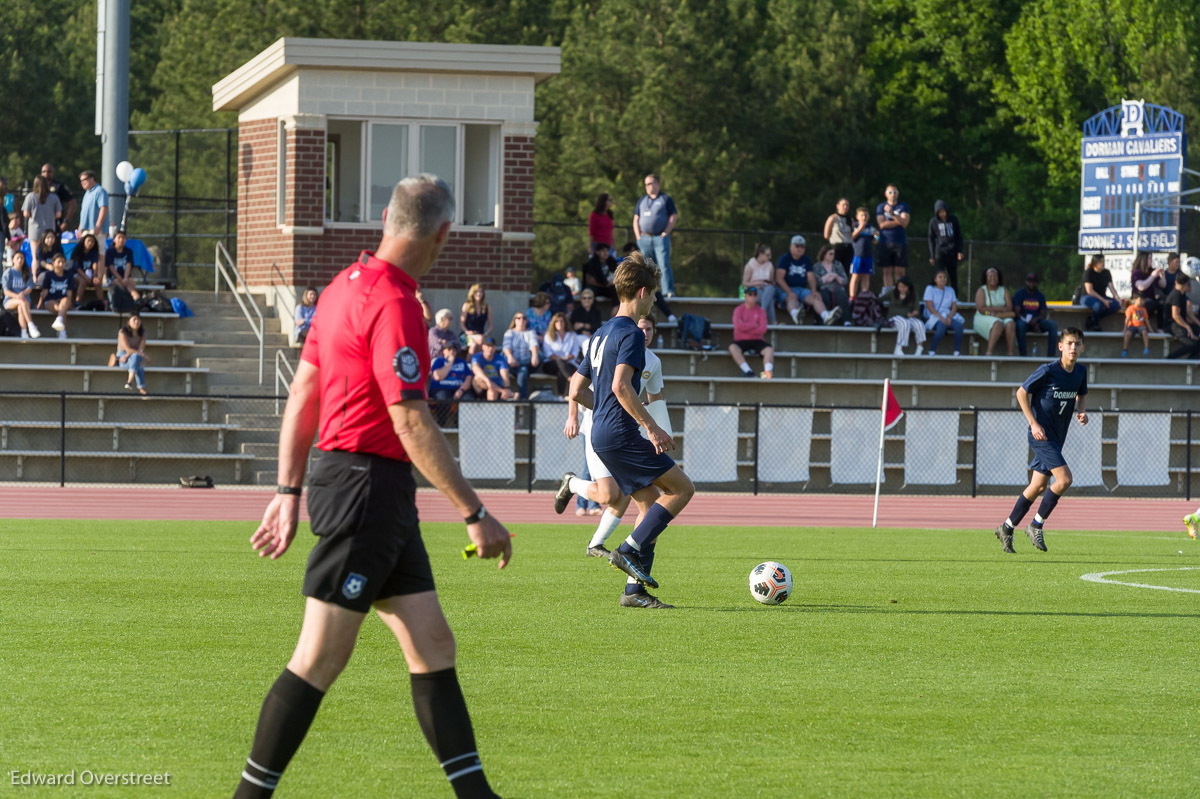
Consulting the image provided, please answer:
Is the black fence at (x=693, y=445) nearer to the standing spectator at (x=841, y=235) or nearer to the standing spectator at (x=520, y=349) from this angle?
the standing spectator at (x=520, y=349)

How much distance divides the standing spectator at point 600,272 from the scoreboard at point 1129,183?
54.2ft

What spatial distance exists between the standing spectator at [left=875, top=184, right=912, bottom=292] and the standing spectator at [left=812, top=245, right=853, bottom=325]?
2.73 feet

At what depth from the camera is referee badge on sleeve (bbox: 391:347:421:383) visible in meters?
4.83

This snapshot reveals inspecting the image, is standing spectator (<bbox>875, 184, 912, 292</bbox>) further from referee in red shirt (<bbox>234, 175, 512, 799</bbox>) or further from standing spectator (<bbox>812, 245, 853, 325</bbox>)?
referee in red shirt (<bbox>234, 175, 512, 799</bbox>)

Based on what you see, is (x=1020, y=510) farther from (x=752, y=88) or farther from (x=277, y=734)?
(x=752, y=88)

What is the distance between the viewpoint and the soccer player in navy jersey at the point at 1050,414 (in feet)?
49.9

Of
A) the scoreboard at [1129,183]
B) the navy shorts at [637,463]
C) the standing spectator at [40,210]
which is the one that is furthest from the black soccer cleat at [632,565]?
the scoreboard at [1129,183]

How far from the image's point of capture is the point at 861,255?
28.8 metres

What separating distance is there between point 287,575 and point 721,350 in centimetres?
1612

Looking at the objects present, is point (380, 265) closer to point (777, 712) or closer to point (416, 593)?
point (416, 593)

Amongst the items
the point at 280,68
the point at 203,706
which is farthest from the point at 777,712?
the point at 280,68

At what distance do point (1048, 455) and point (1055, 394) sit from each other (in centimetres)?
61

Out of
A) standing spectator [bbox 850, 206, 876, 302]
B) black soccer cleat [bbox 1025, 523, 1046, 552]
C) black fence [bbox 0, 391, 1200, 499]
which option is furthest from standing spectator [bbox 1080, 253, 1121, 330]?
black soccer cleat [bbox 1025, 523, 1046, 552]

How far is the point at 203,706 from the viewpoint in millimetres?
6992
